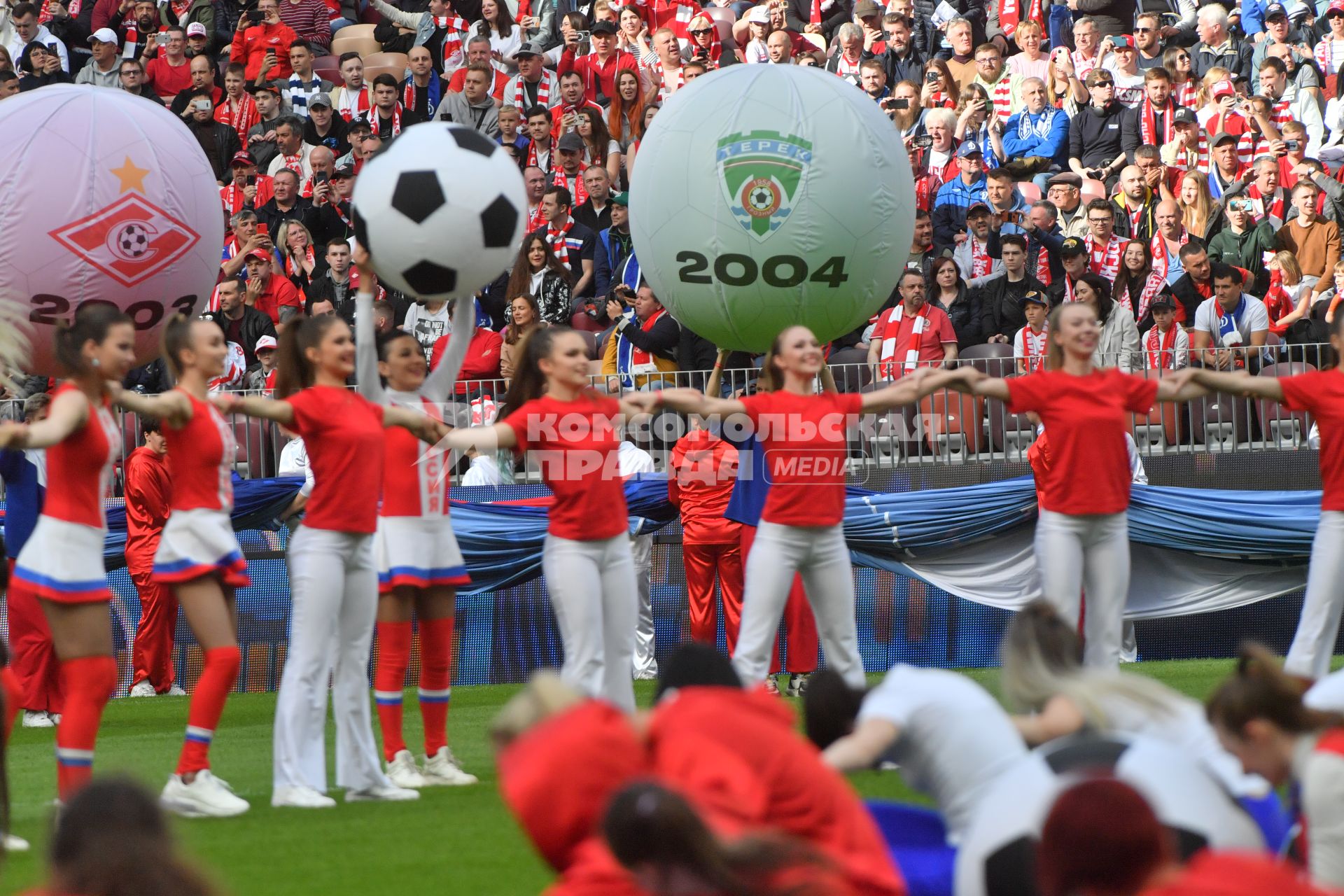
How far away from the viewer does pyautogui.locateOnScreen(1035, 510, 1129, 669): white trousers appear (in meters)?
7.87

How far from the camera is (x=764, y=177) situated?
28.8 feet

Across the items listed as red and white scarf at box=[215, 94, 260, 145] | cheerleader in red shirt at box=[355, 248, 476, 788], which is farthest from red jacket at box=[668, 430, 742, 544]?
red and white scarf at box=[215, 94, 260, 145]

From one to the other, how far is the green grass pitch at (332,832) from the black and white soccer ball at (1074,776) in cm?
170

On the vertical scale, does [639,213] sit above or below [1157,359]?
above

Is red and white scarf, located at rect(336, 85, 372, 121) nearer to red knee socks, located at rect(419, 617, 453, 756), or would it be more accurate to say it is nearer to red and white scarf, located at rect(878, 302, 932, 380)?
red and white scarf, located at rect(878, 302, 932, 380)

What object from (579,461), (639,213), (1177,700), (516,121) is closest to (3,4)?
(516,121)

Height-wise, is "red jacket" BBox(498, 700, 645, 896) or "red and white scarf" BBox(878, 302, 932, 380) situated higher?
"red and white scarf" BBox(878, 302, 932, 380)

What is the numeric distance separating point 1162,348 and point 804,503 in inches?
208

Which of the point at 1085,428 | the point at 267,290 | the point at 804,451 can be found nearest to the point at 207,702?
the point at 804,451

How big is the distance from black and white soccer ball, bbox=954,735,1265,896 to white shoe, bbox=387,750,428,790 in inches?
144

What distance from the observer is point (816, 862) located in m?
3.37

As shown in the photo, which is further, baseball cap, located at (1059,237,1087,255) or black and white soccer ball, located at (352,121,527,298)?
baseball cap, located at (1059,237,1087,255)

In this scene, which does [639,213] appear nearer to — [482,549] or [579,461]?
[579,461]

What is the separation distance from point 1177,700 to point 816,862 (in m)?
1.87
